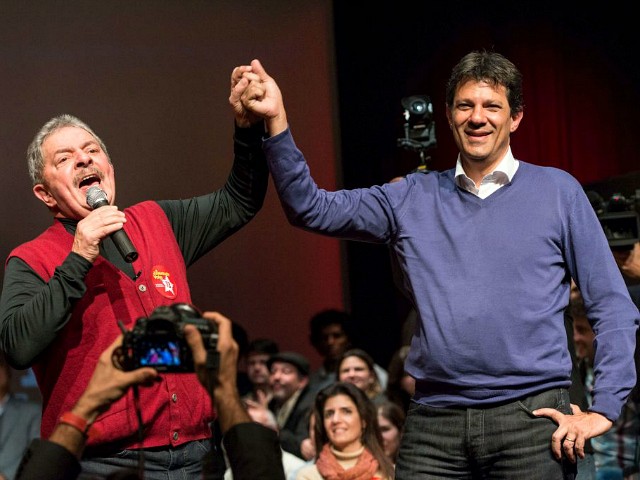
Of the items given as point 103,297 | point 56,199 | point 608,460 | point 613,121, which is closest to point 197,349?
point 103,297

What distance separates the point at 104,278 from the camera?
91.4 inches

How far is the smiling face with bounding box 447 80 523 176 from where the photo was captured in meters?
2.28

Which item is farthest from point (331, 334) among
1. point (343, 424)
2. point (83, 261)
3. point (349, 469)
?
point (83, 261)

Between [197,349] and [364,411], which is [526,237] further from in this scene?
[364,411]

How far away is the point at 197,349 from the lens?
1.56 m

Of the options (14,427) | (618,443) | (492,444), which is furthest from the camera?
(14,427)

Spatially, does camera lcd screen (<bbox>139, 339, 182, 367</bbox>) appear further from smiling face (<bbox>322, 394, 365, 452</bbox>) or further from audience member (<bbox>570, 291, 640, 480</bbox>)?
smiling face (<bbox>322, 394, 365, 452</bbox>)

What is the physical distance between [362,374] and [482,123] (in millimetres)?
3140

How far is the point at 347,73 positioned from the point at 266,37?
63 centimetres

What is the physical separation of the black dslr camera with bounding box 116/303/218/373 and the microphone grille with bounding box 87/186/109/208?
0.76 meters

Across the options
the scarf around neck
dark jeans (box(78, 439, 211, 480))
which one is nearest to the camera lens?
dark jeans (box(78, 439, 211, 480))

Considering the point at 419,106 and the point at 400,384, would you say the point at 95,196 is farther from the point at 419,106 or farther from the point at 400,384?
the point at 400,384

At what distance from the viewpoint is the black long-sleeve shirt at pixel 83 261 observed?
7.00ft

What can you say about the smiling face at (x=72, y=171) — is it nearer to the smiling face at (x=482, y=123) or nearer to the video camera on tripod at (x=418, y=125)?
the smiling face at (x=482, y=123)
